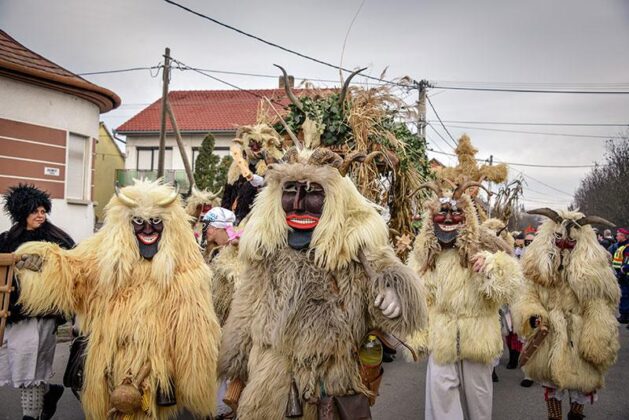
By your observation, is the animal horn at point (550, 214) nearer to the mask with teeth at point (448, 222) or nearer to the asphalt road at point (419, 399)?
the mask with teeth at point (448, 222)

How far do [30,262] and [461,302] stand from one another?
3.42 metres

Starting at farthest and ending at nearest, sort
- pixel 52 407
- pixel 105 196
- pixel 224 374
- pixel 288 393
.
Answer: pixel 105 196 → pixel 52 407 → pixel 224 374 → pixel 288 393

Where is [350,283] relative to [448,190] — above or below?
below

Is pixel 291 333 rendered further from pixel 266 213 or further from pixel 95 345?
pixel 95 345

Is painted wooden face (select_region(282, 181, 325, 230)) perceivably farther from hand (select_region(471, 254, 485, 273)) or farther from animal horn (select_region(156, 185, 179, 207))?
hand (select_region(471, 254, 485, 273))

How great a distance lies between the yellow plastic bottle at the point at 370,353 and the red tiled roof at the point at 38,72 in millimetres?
9968

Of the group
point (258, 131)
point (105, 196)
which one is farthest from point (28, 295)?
point (105, 196)

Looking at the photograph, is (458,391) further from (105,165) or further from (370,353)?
(105,165)

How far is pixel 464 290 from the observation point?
15.8 ft

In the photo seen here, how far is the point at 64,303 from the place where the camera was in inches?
148

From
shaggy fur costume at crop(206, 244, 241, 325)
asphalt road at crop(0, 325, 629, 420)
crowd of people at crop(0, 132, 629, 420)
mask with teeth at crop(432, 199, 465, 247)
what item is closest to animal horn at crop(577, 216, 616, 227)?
crowd of people at crop(0, 132, 629, 420)

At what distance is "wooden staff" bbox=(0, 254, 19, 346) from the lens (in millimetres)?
3484

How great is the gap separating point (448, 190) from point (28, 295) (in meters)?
3.92

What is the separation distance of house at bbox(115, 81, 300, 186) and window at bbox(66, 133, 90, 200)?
604 inches
